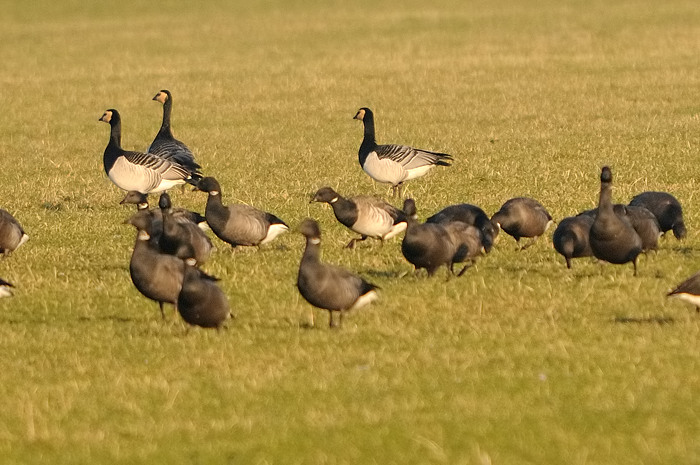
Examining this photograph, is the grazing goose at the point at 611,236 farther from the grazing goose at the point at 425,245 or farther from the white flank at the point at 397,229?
the white flank at the point at 397,229

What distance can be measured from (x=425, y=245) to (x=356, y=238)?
3.70m

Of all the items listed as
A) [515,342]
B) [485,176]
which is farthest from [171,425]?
[485,176]

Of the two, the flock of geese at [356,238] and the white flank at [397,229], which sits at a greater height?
the flock of geese at [356,238]

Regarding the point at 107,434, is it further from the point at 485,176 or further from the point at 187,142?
the point at 187,142

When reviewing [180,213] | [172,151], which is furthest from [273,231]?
[172,151]

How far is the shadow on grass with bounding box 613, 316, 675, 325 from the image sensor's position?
13.6 m

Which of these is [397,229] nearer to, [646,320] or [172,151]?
[646,320]

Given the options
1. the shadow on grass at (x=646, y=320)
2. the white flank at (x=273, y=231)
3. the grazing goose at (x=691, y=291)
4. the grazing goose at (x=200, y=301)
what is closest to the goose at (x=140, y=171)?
the white flank at (x=273, y=231)

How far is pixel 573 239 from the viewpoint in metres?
16.4

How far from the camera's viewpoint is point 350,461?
9922mm

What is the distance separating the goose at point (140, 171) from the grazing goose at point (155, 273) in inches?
342

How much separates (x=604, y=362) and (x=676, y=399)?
1.14 m

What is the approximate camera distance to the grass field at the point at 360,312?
10469 mm

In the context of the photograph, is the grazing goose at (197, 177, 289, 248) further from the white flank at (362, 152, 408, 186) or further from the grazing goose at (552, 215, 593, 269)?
the white flank at (362, 152, 408, 186)
